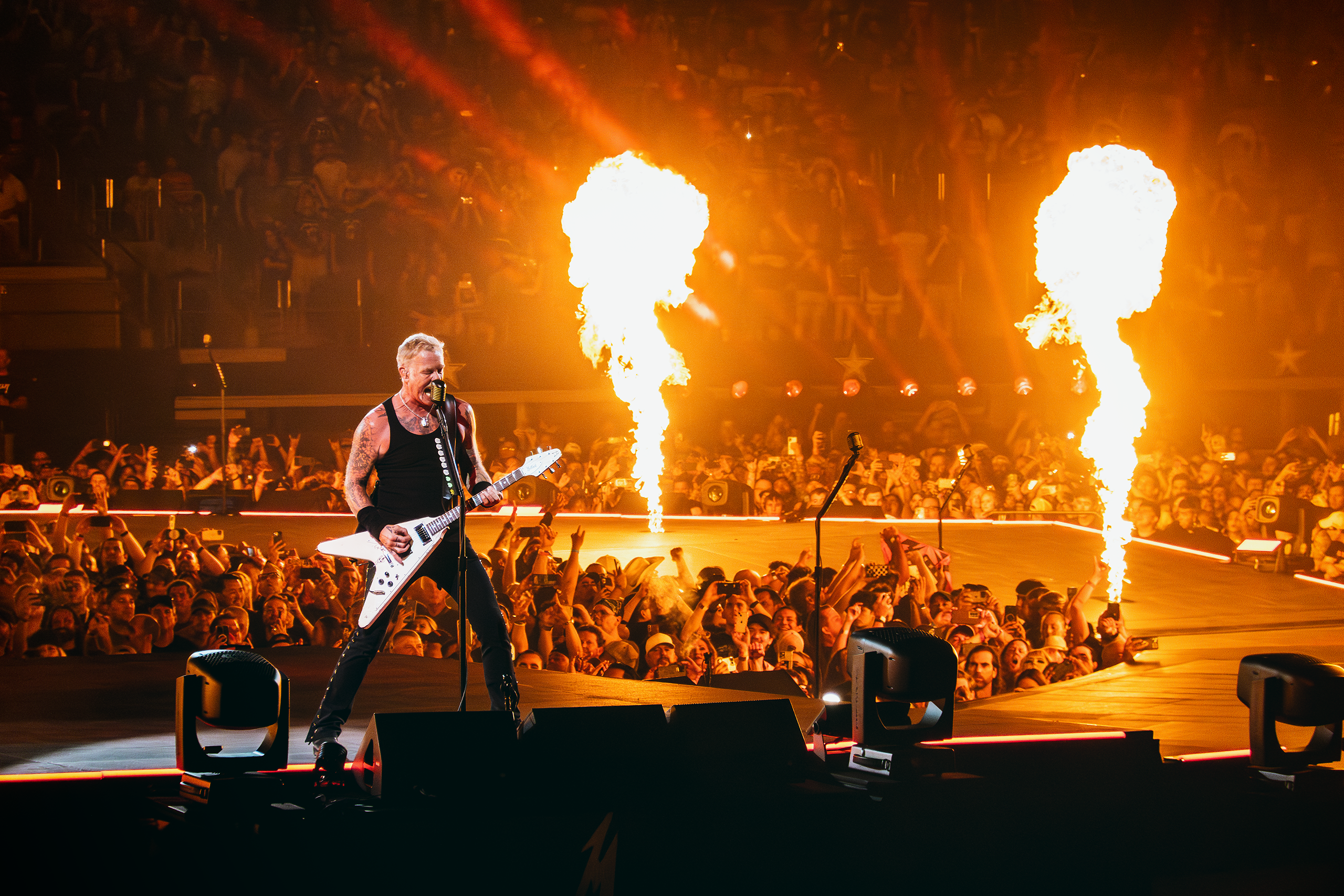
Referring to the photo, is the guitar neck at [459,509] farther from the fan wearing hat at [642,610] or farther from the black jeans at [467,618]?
the fan wearing hat at [642,610]

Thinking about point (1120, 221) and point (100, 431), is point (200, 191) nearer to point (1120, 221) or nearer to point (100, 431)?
point (100, 431)

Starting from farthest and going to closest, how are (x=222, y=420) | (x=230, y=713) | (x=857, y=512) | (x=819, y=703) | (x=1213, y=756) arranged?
(x=222, y=420), (x=857, y=512), (x=819, y=703), (x=1213, y=756), (x=230, y=713)

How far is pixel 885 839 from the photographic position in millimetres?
2686

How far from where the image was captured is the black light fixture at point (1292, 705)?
118 inches

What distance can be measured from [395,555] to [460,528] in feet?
0.68

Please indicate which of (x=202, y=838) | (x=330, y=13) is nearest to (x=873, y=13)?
(x=330, y=13)

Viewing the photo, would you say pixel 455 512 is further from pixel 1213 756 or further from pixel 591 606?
pixel 591 606

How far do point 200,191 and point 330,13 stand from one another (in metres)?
2.53

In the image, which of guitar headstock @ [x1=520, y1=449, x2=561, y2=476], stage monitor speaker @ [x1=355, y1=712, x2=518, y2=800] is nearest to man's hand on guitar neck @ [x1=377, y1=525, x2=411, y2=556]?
guitar headstock @ [x1=520, y1=449, x2=561, y2=476]

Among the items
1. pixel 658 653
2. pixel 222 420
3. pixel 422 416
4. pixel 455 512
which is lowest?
pixel 658 653

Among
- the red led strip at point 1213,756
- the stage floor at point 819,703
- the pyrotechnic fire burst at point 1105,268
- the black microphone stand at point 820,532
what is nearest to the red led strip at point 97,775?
the stage floor at point 819,703

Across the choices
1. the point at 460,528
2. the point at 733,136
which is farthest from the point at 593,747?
the point at 733,136

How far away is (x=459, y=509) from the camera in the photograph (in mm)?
2887

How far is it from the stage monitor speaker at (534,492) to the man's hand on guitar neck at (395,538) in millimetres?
5909
